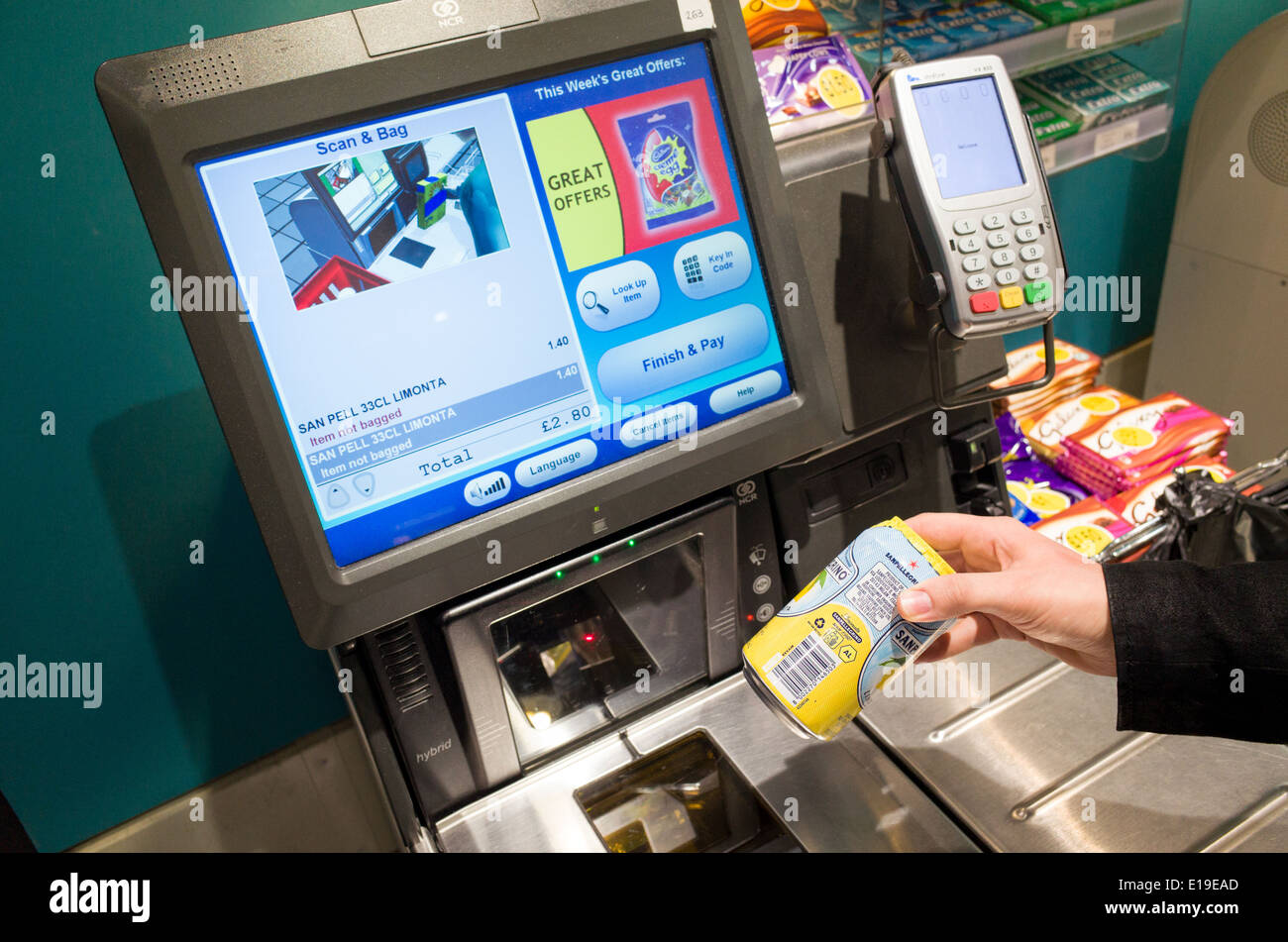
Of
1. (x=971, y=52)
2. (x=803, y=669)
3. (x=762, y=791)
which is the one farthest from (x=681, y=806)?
(x=971, y=52)

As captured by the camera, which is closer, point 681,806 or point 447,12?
point 447,12

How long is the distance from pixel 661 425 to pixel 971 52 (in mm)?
845

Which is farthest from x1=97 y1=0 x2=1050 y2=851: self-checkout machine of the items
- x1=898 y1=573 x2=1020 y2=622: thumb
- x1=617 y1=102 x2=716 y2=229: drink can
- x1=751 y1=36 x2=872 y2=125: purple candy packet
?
x1=898 y1=573 x2=1020 y2=622: thumb

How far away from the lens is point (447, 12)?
28.2 inches

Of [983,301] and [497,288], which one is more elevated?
[497,288]

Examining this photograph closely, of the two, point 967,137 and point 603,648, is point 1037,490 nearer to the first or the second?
point 967,137

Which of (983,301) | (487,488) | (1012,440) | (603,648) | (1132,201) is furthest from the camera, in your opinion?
(1132,201)

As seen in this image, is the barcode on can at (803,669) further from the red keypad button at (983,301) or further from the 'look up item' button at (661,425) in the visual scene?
Result: the red keypad button at (983,301)

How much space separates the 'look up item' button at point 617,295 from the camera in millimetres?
804

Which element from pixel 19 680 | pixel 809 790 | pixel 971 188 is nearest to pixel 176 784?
pixel 19 680
